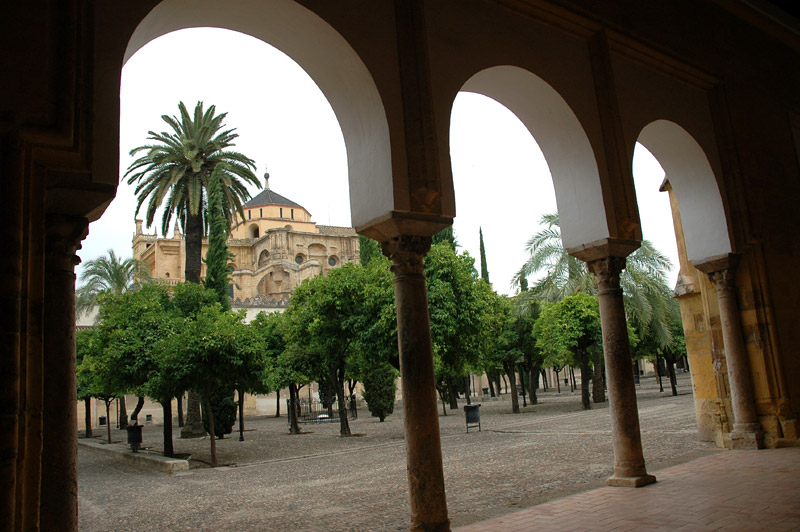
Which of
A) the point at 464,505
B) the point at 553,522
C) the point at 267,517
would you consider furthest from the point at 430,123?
the point at 267,517

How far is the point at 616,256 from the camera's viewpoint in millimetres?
6965

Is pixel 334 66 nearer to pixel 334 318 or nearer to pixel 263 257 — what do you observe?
pixel 334 318

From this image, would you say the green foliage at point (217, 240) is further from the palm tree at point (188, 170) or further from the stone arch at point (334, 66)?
the stone arch at point (334, 66)

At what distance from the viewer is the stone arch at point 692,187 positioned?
853 centimetres

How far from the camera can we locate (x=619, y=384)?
665 centimetres

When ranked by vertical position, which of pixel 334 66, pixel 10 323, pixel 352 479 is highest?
pixel 334 66

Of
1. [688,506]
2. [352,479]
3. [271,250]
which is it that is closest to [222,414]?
[352,479]

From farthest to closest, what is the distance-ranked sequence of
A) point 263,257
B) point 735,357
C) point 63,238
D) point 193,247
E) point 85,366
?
point 263,257 < point 193,247 < point 85,366 < point 735,357 < point 63,238

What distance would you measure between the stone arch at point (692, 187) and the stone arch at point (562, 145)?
1.91m

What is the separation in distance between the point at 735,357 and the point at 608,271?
2.87m

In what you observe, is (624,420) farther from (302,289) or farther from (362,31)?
(302,289)

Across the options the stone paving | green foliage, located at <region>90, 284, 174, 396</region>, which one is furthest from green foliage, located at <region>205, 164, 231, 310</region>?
the stone paving

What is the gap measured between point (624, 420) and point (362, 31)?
4823mm

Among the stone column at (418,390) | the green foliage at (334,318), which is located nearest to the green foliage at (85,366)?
the green foliage at (334,318)
